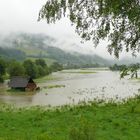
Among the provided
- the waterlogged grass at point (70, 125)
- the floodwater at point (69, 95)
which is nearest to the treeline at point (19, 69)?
the floodwater at point (69, 95)

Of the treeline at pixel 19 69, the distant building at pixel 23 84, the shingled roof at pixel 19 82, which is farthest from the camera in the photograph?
the treeline at pixel 19 69

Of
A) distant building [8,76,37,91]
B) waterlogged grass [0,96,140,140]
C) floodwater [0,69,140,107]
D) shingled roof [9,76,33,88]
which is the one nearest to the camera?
waterlogged grass [0,96,140,140]

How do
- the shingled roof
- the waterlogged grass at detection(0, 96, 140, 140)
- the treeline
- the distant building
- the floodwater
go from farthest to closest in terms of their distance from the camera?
the treeline < the shingled roof < the distant building < the floodwater < the waterlogged grass at detection(0, 96, 140, 140)

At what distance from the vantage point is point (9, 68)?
444 feet

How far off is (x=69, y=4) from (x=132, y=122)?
11.9 m

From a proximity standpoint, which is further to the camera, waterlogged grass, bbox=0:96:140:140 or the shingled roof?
the shingled roof

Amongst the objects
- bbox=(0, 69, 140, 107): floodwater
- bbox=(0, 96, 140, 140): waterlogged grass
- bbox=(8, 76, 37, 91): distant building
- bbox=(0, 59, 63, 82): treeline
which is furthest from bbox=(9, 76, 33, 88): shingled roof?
bbox=(0, 96, 140, 140): waterlogged grass

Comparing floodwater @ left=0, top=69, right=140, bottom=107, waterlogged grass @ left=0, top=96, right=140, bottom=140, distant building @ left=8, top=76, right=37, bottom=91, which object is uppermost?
waterlogged grass @ left=0, top=96, right=140, bottom=140

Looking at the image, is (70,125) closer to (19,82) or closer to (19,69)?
(19,82)

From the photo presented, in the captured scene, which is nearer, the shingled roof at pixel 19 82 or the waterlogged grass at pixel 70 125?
the waterlogged grass at pixel 70 125

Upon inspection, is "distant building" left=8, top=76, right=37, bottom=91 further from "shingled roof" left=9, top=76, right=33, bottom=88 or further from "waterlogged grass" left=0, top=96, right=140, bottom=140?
"waterlogged grass" left=0, top=96, right=140, bottom=140

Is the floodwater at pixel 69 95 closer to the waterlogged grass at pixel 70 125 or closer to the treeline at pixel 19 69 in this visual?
the waterlogged grass at pixel 70 125

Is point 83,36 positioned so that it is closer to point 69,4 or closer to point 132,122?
A: point 69,4

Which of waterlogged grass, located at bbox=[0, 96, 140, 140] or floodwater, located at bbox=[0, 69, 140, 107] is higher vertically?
waterlogged grass, located at bbox=[0, 96, 140, 140]
